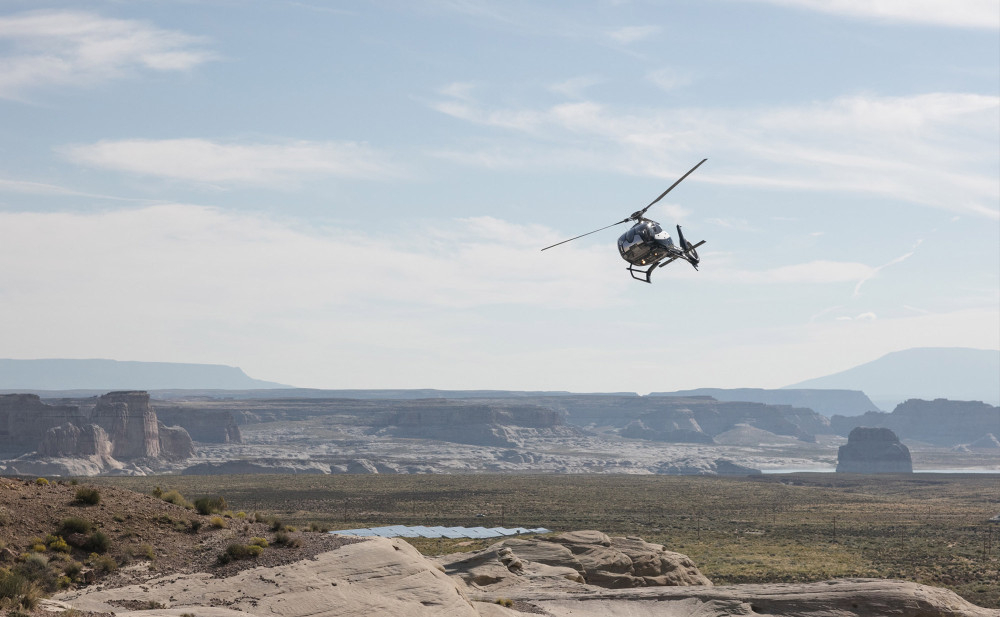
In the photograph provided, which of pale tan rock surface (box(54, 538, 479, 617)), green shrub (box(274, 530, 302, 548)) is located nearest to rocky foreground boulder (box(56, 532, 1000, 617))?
pale tan rock surface (box(54, 538, 479, 617))

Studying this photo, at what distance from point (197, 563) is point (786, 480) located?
561 ft

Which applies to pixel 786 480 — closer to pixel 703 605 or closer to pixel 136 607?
pixel 703 605

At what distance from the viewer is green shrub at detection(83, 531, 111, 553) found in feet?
90.2

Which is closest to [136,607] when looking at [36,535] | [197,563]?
[197,563]

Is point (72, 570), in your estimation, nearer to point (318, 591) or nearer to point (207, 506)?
point (318, 591)

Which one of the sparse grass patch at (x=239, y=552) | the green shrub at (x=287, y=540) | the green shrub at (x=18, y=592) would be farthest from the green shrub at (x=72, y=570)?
the green shrub at (x=287, y=540)

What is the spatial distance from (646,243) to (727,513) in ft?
251

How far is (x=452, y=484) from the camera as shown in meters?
151

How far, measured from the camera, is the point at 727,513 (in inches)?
4173

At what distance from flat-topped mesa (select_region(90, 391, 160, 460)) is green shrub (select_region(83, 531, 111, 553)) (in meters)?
168

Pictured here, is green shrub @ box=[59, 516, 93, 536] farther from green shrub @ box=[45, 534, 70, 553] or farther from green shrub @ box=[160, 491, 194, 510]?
green shrub @ box=[160, 491, 194, 510]

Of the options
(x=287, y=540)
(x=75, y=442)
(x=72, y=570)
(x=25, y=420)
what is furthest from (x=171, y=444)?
(x=72, y=570)

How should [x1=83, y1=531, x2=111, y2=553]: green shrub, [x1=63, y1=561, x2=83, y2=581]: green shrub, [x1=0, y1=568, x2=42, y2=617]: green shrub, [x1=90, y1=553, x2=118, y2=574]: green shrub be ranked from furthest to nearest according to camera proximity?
[x1=83, y1=531, x2=111, y2=553]: green shrub < [x1=90, y1=553, x2=118, y2=574]: green shrub < [x1=63, y1=561, x2=83, y2=581]: green shrub < [x1=0, y1=568, x2=42, y2=617]: green shrub

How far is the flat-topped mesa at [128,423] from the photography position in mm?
185250
